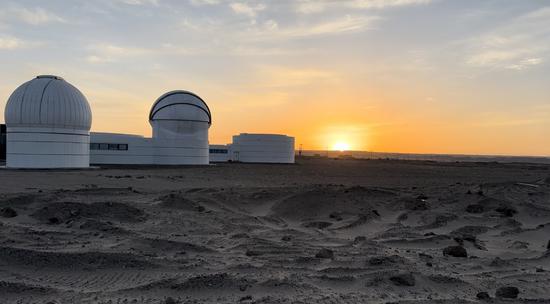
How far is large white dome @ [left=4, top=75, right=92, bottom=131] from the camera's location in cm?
3519

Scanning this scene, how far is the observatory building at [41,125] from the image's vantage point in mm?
35250

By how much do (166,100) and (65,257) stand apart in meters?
43.5

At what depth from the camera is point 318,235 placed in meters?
10.5

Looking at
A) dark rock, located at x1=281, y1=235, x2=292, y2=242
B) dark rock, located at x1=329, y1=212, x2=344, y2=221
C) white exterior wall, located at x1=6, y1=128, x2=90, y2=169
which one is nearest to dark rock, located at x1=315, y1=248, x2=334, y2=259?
dark rock, located at x1=281, y1=235, x2=292, y2=242

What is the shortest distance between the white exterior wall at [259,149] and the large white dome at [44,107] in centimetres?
3035

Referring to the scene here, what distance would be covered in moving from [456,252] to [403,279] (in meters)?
2.46

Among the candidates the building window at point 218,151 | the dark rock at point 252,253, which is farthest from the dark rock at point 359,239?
the building window at point 218,151

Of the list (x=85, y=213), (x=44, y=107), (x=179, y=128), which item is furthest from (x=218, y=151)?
(x=85, y=213)

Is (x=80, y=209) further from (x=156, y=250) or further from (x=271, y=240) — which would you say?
(x=271, y=240)

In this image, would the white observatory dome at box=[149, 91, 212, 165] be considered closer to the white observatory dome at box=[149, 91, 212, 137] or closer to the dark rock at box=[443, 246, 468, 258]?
the white observatory dome at box=[149, 91, 212, 137]

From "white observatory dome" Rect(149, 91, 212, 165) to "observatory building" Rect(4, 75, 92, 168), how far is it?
11962mm

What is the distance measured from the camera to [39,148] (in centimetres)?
3556

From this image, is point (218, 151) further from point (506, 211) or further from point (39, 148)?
point (506, 211)

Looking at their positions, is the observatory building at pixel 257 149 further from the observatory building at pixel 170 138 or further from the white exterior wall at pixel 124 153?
the white exterior wall at pixel 124 153
